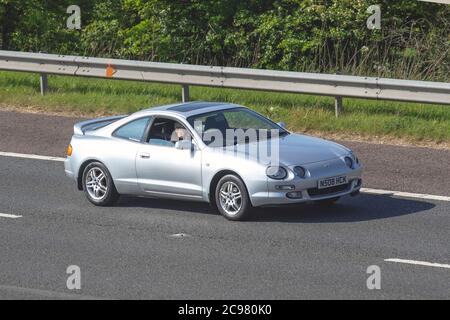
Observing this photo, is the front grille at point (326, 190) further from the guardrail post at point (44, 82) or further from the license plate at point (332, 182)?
the guardrail post at point (44, 82)

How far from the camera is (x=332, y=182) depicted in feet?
45.7

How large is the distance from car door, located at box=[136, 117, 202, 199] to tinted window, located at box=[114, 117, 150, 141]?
147 mm

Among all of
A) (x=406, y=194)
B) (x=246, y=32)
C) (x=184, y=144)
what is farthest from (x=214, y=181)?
(x=246, y=32)

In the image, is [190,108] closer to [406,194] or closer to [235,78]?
[406,194]

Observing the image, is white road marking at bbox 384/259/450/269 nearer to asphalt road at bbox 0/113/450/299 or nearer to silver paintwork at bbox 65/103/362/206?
asphalt road at bbox 0/113/450/299

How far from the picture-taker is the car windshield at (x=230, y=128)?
14578mm

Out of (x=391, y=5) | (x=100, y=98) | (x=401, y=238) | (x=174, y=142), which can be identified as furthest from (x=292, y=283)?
(x=391, y=5)

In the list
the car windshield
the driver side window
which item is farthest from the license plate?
the driver side window

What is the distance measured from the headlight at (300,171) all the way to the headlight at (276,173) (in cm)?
13

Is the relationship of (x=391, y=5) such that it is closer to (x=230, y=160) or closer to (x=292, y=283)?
(x=230, y=160)

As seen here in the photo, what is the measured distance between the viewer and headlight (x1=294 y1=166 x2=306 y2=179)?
45.2ft

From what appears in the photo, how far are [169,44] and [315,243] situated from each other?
45.6 ft

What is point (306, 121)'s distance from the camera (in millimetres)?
18984

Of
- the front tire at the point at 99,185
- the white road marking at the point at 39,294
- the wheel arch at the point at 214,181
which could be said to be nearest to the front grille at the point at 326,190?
the wheel arch at the point at 214,181
